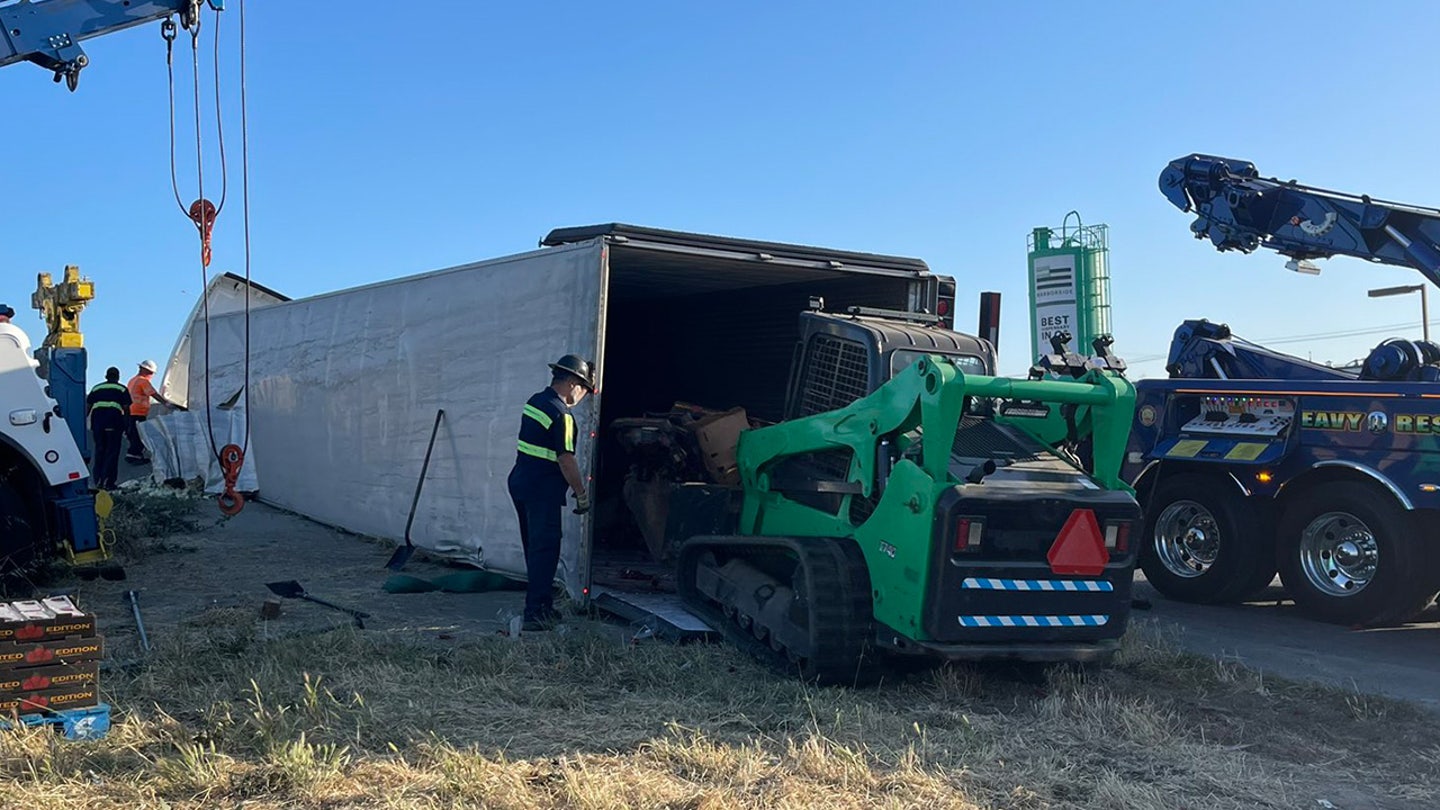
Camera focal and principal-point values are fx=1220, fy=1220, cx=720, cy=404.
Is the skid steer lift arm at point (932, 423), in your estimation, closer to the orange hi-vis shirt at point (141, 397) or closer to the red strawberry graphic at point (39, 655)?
the red strawberry graphic at point (39, 655)

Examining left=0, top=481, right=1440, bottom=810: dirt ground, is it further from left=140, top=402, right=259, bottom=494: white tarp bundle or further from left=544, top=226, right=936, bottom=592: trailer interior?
left=140, top=402, right=259, bottom=494: white tarp bundle

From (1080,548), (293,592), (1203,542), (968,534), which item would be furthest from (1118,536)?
(293,592)

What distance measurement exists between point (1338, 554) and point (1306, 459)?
724 mm

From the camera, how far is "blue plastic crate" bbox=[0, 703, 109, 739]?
4.98 metres

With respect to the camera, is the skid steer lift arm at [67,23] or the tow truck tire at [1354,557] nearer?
the skid steer lift arm at [67,23]

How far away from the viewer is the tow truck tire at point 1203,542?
372 inches

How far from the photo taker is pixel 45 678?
5055 millimetres

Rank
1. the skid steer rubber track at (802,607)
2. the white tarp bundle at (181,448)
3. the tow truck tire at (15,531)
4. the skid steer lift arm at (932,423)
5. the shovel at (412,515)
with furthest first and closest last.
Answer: the white tarp bundle at (181,448) < the shovel at (412,515) < the tow truck tire at (15,531) < the skid steer rubber track at (802,607) < the skid steer lift arm at (932,423)

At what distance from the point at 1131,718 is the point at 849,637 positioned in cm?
137

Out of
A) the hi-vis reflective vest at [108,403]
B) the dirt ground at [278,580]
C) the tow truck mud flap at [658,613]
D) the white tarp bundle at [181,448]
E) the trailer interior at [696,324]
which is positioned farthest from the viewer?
the white tarp bundle at [181,448]

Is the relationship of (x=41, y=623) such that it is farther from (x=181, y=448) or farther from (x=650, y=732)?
(x=181, y=448)

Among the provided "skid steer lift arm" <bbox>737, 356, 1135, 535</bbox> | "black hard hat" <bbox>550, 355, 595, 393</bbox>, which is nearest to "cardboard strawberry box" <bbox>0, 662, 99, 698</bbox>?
"black hard hat" <bbox>550, 355, 595, 393</bbox>

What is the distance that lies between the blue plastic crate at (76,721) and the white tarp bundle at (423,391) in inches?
137

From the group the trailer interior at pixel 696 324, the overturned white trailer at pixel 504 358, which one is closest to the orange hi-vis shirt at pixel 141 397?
the overturned white trailer at pixel 504 358
